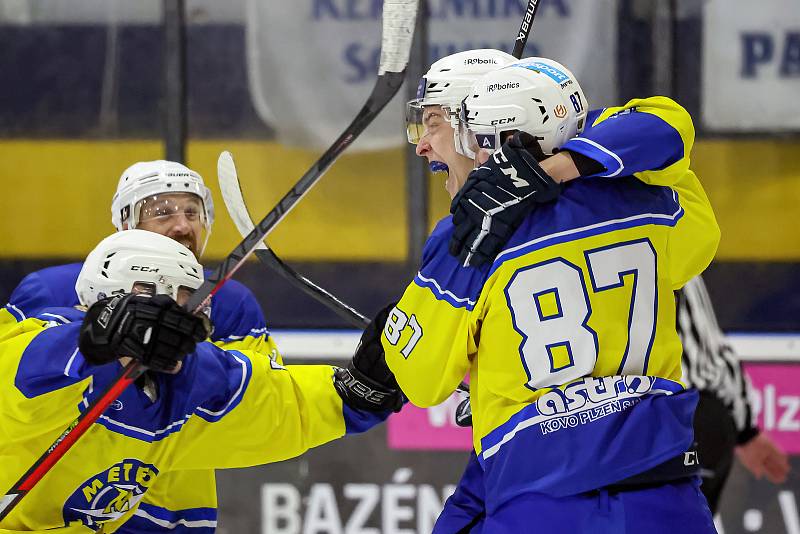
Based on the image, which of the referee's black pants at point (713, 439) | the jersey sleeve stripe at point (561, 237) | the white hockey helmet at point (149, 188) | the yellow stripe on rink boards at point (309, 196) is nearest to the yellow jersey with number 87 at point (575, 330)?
the jersey sleeve stripe at point (561, 237)

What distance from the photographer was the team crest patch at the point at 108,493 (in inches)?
106

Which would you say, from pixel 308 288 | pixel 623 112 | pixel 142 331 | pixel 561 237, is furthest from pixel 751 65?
pixel 142 331

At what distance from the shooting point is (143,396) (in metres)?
2.65

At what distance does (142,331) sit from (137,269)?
0.22 metres

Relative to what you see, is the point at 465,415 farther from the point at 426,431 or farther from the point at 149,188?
the point at 426,431

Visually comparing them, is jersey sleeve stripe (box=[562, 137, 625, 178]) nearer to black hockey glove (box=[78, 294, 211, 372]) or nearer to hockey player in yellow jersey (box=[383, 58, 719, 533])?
hockey player in yellow jersey (box=[383, 58, 719, 533])

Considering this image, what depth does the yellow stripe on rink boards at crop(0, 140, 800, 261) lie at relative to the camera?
14.8 ft

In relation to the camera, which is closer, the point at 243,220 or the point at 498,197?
the point at 498,197

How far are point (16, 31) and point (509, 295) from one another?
3.09 m

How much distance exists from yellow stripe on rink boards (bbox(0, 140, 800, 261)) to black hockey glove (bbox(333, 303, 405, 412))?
5.79 ft

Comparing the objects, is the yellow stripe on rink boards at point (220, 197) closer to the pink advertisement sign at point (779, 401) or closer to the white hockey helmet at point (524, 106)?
the pink advertisement sign at point (779, 401)

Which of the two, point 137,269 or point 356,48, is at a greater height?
point 356,48

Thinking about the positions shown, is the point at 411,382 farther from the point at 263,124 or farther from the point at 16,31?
the point at 16,31

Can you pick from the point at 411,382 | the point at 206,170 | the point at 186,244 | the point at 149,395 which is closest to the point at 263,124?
the point at 206,170
